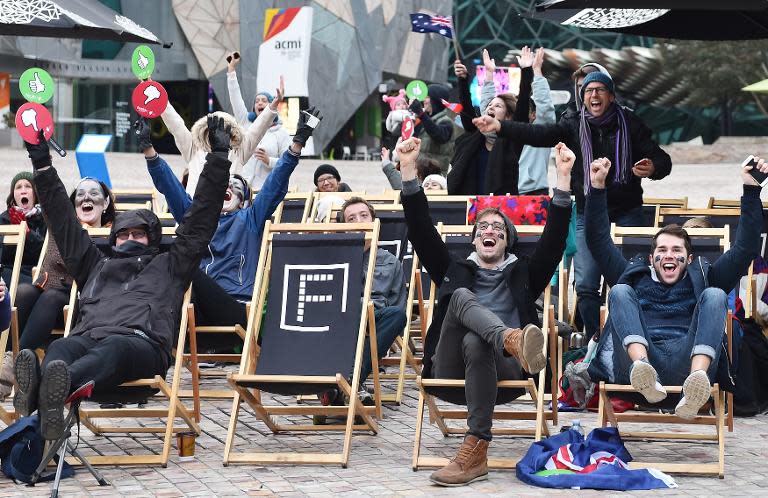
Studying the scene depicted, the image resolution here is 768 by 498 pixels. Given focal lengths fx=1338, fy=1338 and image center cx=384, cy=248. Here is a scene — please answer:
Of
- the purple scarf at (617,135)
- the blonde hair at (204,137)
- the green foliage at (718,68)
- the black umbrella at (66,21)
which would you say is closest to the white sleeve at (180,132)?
the blonde hair at (204,137)

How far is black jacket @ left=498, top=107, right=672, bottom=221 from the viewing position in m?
7.91

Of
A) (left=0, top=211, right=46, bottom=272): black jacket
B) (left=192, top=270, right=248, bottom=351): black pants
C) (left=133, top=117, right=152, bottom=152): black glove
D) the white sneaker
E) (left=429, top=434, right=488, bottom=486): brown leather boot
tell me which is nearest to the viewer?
(left=429, top=434, right=488, bottom=486): brown leather boot

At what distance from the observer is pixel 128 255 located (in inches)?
263

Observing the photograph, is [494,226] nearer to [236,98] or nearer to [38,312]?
[38,312]

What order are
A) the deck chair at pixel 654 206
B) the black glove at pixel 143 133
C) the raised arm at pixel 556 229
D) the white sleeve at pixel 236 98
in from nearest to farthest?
the raised arm at pixel 556 229 < the black glove at pixel 143 133 < the deck chair at pixel 654 206 < the white sleeve at pixel 236 98

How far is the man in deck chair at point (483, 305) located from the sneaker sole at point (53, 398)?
1.59 metres

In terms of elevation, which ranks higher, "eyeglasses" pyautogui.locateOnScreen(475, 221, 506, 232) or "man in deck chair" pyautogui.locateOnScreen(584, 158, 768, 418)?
"eyeglasses" pyautogui.locateOnScreen(475, 221, 506, 232)

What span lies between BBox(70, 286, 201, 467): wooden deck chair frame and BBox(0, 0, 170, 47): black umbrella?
242cm

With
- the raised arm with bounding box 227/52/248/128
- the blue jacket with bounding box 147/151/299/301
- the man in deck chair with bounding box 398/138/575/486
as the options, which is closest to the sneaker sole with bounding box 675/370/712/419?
the man in deck chair with bounding box 398/138/575/486

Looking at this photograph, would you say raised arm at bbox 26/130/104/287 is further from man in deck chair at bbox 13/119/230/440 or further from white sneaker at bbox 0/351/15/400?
white sneaker at bbox 0/351/15/400

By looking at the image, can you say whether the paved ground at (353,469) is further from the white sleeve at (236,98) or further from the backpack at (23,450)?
the white sleeve at (236,98)

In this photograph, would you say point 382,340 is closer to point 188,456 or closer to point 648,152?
point 188,456

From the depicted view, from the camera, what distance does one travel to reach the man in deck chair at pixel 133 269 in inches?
244

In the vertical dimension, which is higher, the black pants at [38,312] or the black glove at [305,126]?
the black glove at [305,126]
